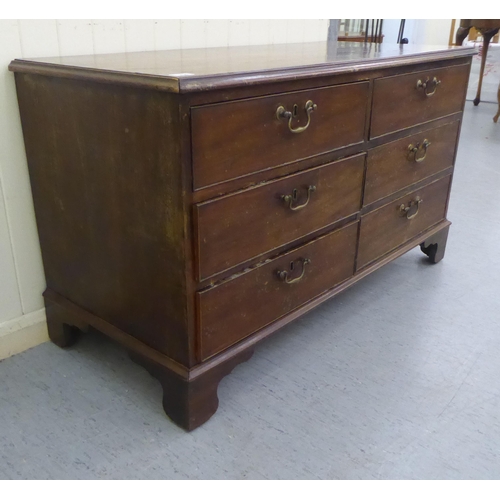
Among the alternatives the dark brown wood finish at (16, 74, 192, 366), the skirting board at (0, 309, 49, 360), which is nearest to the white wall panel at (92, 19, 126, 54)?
the dark brown wood finish at (16, 74, 192, 366)

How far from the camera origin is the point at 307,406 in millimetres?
1199

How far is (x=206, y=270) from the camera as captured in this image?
1.01m

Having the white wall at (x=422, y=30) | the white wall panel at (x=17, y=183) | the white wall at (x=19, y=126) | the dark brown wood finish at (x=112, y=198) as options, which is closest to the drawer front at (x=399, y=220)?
the dark brown wood finish at (x=112, y=198)

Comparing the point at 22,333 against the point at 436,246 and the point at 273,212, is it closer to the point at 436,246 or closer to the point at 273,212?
the point at 273,212

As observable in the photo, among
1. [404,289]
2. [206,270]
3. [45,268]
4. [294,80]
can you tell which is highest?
[294,80]

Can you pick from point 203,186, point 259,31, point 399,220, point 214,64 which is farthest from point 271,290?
point 259,31

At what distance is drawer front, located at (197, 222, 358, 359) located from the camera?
107 cm

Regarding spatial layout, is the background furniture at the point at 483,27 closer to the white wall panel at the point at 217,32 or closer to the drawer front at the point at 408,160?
the drawer front at the point at 408,160

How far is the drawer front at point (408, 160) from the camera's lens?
140 cm

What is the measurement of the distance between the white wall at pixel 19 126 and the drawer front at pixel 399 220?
2.35 feet

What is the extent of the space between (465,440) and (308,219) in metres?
0.56

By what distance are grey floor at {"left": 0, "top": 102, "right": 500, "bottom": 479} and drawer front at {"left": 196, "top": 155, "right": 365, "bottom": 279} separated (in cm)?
35
